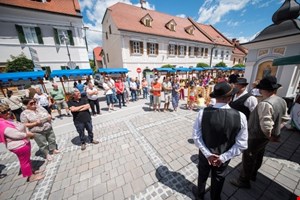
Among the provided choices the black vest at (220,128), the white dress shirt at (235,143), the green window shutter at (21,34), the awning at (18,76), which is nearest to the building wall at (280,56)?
the white dress shirt at (235,143)

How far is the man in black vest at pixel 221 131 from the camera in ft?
A: 5.33

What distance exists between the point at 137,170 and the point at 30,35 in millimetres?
16790

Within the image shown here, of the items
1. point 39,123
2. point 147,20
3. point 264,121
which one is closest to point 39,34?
point 147,20

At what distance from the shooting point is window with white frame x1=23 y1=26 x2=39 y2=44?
11651mm

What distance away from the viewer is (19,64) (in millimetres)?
10750

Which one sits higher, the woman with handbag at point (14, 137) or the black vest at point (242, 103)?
the black vest at point (242, 103)

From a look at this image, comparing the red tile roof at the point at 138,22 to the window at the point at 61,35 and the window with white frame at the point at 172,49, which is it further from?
the window at the point at 61,35

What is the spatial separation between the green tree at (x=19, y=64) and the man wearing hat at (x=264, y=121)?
1629cm

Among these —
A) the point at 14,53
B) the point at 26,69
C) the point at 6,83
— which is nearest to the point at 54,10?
the point at 14,53

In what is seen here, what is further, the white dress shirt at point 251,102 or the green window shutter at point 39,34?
the green window shutter at point 39,34

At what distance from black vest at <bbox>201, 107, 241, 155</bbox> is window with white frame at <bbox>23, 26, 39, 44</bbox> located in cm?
1738

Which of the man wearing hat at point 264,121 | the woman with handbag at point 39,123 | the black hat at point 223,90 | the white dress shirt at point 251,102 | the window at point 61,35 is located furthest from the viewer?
the window at point 61,35

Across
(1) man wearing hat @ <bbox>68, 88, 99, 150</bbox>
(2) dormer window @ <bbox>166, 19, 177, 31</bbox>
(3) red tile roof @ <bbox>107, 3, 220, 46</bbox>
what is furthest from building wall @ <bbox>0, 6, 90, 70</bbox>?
(1) man wearing hat @ <bbox>68, 88, 99, 150</bbox>

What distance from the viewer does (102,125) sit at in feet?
18.2
